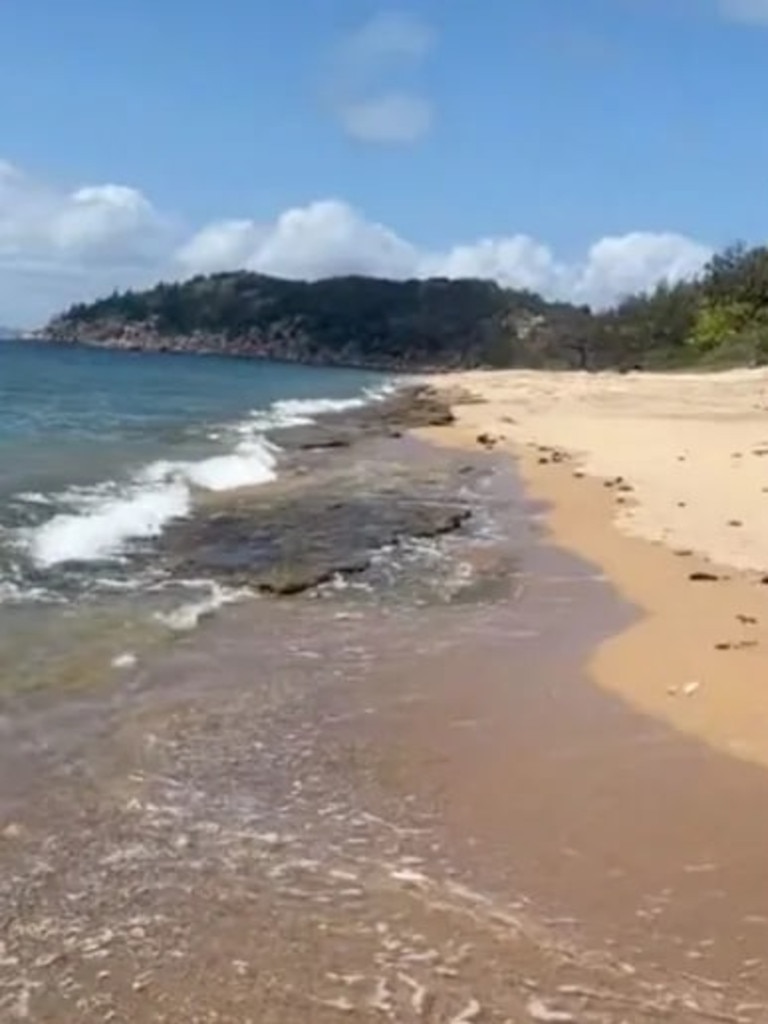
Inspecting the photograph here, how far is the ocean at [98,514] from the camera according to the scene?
10961 mm

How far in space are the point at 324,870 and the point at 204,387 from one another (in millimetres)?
75001

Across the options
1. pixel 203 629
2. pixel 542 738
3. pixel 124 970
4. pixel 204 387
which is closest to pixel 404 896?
pixel 124 970

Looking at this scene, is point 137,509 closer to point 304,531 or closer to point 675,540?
point 304,531

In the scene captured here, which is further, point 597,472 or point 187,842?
point 597,472

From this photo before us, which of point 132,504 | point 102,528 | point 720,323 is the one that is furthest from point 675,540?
point 720,323

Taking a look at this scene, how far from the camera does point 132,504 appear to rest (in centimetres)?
2000

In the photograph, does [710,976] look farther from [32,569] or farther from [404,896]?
[32,569]

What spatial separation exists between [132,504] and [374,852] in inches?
556

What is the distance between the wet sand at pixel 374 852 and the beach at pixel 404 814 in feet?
0.05

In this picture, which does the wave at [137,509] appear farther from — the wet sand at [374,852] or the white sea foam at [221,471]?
the wet sand at [374,852]

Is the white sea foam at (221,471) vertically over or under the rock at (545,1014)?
over

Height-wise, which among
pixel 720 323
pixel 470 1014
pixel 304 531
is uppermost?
pixel 720 323

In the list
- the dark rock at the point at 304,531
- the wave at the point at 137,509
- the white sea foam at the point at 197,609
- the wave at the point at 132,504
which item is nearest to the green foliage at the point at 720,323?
the wave at the point at 132,504

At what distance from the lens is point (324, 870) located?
625cm
